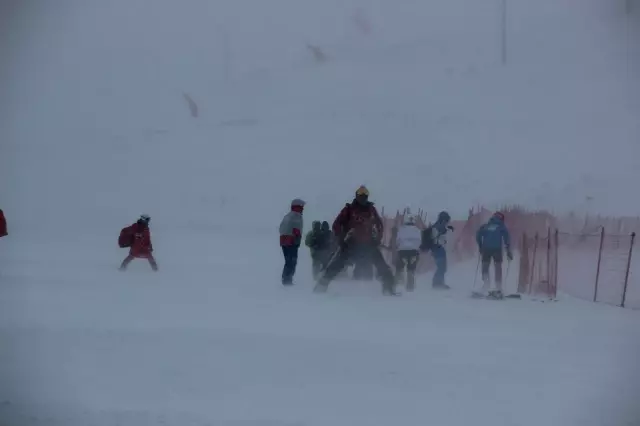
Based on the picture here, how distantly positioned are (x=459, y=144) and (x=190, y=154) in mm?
14361

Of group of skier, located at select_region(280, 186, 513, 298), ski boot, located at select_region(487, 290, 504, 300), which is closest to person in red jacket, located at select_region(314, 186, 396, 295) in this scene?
group of skier, located at select_region(280, 186, 513, 298)

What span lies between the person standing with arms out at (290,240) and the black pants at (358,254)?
57.8 inches

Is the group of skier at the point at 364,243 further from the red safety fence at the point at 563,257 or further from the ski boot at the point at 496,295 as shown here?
the red safety fence at the point at 563,257

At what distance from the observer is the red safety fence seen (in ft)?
55.2

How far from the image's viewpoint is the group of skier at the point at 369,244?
49.6 feet

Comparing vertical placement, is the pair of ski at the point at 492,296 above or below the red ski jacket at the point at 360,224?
below

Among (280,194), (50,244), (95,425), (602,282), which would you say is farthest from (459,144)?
(95,425)

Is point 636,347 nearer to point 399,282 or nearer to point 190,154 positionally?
point 399,282

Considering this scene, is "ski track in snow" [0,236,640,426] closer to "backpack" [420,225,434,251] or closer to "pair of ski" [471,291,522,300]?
"pair of ski" [471,291,522,300]

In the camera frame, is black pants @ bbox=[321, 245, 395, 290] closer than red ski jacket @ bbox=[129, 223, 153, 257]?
Yes

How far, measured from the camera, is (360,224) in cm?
1517

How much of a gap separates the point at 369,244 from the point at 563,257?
38.8ft

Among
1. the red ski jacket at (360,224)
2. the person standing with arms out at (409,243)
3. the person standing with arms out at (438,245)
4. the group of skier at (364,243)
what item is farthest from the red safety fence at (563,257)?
the red ski jacket at (360,224)

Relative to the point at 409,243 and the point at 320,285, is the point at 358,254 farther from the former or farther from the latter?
the point at 409,243
